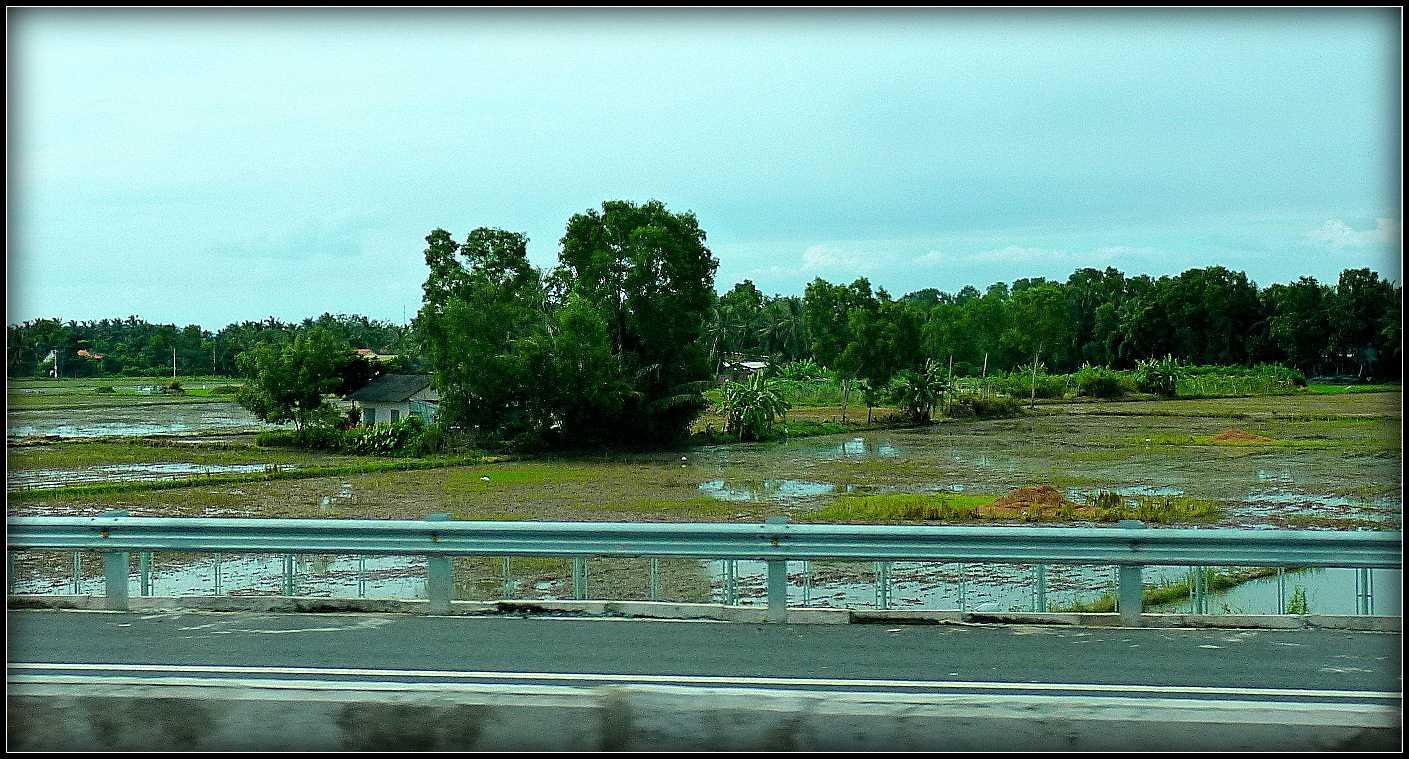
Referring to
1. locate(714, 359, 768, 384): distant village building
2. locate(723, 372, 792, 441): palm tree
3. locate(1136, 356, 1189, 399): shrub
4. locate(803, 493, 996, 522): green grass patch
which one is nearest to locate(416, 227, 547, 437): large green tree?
locate(723, 372, 792, 441): palm tree

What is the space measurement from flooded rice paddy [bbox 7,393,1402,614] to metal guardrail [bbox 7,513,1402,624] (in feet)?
2.37

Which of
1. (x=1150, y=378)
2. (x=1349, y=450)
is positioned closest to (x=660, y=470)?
(x=1349, y=450)

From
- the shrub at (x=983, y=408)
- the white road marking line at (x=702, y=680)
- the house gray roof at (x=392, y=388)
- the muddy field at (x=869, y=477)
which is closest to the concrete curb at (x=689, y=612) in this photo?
the white road marking line at (x=702, y=680)

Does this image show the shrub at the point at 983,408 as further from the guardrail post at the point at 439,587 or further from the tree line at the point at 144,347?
the guardrail post at the point at 439,587

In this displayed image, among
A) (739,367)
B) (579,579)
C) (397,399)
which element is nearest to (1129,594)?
(579,579)

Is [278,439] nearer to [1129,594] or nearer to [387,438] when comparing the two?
[387,438]

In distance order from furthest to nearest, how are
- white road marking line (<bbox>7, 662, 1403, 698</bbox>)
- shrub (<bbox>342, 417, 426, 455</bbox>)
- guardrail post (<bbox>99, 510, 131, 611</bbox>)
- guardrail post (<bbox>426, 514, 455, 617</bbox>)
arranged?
shrub (<bbox>342, 417, 426, 455</bbox>) < guardrail post (<bbox>99, 510, 131, 611</bbox>) < guardrail post (<bbox>426, 514, 455, 617</bbox>) < white road marking line (<bbox>7, 662, 1403, 698</bbox>)

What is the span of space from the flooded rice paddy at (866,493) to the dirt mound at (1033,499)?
299 centimetres

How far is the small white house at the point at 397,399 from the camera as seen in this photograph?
55.9 metres

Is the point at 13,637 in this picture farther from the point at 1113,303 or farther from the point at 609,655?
the point at 1113,303

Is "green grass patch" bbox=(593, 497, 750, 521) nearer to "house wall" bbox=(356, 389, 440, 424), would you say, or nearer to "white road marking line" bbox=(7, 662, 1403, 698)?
"white road marking line" bbox=(7, 662, 1403, 698)

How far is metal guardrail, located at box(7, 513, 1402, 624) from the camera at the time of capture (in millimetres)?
8578

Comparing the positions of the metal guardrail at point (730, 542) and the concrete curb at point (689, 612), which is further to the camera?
the concrete curb at point (689, 612)

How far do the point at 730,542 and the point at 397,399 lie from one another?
49170 mm
